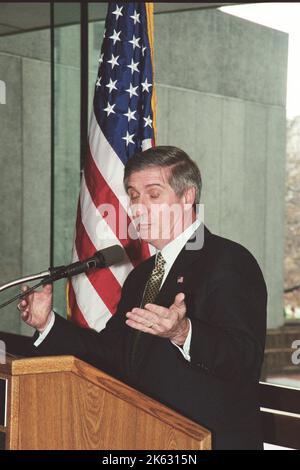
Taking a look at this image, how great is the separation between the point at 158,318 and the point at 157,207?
0.65 meters

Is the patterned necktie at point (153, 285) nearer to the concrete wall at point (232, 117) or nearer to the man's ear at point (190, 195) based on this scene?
the man's ear at point (190, 195)

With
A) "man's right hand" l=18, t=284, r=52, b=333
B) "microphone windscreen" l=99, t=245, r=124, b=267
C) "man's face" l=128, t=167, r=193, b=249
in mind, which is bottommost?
"man's right hand" l=18, t=284, r=52, b=333

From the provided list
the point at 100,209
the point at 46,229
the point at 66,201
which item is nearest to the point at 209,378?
the point at 100,209

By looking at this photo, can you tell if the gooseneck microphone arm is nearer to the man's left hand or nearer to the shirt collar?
the man's left hand

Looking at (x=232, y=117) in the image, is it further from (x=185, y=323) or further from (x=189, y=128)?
(x=185, y=323)

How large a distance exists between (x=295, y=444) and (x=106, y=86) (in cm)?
183

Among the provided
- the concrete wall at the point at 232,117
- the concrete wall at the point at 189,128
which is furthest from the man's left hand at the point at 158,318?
the concrete wall at the point at 232,117

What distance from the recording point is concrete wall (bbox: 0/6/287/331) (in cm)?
505

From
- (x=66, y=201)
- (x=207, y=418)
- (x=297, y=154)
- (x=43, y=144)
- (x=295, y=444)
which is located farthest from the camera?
(x=297, y=154)

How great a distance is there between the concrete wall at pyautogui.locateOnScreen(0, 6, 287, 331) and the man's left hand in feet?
10.6

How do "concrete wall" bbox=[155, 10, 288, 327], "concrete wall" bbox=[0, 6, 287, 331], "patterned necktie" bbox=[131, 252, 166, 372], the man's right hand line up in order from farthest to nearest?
"concrete wall" bbox=[155, 10, 288, 327] < "concrete wall" bbox=[0, 6, 287, 331] < "patterned necktie" bbox=[131, 252, 166, 372] < the man's right hand

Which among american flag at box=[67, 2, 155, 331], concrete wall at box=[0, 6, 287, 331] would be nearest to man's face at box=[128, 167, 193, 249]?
american flag at box=[67, 2, 155, 331]

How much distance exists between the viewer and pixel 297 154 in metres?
10.7
